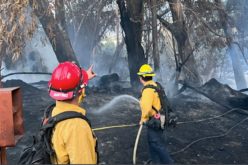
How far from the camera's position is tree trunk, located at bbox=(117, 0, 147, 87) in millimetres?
11749

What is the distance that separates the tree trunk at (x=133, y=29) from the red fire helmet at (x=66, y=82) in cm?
900

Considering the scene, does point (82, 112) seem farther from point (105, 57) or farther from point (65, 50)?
point (105, 57)

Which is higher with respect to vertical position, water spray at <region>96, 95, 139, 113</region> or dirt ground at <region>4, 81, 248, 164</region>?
water spray at <region>96, 95, 139, 113</region>

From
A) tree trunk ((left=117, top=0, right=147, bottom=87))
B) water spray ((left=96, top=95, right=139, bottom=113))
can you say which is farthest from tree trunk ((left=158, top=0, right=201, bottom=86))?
water spray ((left=96, top=95, right=139, bottom=113))

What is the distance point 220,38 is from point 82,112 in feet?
36.0

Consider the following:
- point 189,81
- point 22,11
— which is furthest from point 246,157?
point 189,81

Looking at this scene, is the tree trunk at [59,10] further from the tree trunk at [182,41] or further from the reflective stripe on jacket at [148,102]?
the reflective stripe on jacket at [148,102]

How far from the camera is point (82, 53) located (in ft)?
59.8

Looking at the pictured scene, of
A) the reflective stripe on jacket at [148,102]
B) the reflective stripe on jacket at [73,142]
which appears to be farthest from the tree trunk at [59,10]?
the reflective stripe on jacket at [73,142]

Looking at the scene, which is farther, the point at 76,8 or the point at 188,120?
the point at 76,8

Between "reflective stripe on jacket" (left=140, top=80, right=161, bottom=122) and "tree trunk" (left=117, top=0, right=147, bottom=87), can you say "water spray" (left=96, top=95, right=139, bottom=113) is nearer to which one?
"tree trunk" (left=117, top=0, right=147, bottom=87)

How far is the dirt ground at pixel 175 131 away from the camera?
720cm

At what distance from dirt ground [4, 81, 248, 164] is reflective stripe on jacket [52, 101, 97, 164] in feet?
13.8

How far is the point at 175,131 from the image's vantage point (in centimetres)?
876
